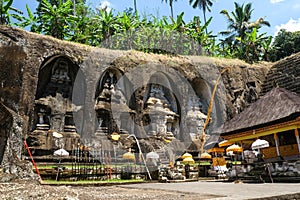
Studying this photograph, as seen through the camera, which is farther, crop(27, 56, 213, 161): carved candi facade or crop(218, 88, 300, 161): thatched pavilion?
crop(27, 56, 213, 161): carved candi facade

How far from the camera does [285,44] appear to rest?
37.9 meters

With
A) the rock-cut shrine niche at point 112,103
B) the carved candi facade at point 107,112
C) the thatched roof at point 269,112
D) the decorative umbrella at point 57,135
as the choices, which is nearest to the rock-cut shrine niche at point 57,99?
the carved candi facade at point 107,112

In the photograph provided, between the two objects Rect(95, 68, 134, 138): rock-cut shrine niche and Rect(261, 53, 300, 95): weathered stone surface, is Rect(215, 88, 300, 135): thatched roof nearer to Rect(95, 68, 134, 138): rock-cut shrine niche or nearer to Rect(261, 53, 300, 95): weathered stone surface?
Rect(95, 68, 134, 138): rock-cut shrine niche

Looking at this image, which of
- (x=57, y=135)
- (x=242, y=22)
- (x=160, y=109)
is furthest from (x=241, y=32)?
(x=57, y=135)

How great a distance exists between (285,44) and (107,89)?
1019 inches

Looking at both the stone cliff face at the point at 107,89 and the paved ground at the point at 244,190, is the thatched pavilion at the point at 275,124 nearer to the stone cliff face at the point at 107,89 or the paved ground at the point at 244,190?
the paved ground at the point at 244,190

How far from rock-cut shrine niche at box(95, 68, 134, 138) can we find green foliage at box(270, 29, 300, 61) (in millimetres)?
23259

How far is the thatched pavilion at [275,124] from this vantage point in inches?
476

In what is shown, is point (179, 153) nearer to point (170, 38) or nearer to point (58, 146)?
point (58, 146)

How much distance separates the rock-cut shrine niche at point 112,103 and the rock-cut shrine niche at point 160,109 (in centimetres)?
186

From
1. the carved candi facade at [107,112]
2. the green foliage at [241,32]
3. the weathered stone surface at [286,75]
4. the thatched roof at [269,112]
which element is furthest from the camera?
the green foliage at [241,32]

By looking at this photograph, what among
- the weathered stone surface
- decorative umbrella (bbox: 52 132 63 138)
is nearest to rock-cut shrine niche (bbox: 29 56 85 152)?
decorative umbrella (bbox: 52 132 63 138)

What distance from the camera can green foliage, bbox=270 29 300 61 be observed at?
123 feet

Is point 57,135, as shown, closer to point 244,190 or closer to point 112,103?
point 112,103
